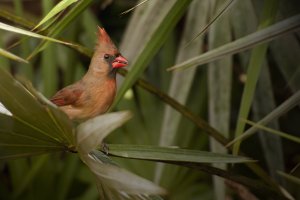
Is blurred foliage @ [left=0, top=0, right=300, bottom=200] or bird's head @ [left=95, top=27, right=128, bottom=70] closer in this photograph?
blurred foliage @ [left=0, top=0, right=300, bottom=200]

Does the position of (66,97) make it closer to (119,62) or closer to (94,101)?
(94,101)

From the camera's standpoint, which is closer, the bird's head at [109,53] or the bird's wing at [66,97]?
the bird's head at [109,53]

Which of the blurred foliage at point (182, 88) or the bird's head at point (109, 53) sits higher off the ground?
the bird's head at point (109, 53)

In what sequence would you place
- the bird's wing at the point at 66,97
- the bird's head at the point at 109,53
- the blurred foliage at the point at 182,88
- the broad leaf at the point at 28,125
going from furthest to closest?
the bird's wing at the point at 66,97 → the bird's head at the point at 109,53 → the blurred foliage at the point at 182,88 → the broad leaf at the point at 28,125

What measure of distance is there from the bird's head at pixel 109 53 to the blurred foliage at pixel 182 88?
0.14 ft

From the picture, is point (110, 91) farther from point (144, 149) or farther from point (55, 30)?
point (144, 149)

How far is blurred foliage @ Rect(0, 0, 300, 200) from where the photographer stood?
5.18 ft

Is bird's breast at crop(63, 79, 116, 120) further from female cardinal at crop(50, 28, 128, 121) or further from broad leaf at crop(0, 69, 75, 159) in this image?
broad leaf at crop(0, 69, 75, 159)

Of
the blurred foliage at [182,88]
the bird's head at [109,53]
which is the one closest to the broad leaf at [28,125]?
the blurred foliage at [182,88]

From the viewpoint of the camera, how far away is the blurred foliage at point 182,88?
5.18 feet

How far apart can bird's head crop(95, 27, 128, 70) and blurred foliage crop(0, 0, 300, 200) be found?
0.04 meters

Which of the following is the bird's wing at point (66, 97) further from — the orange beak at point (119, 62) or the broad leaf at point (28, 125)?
the broad leaf at point (28, 125)

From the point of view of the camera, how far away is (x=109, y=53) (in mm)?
1776

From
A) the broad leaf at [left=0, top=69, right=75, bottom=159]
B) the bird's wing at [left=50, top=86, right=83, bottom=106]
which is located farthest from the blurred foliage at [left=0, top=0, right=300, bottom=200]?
the bird's wing at [left=50, top=86, right=83, bottom=106]
